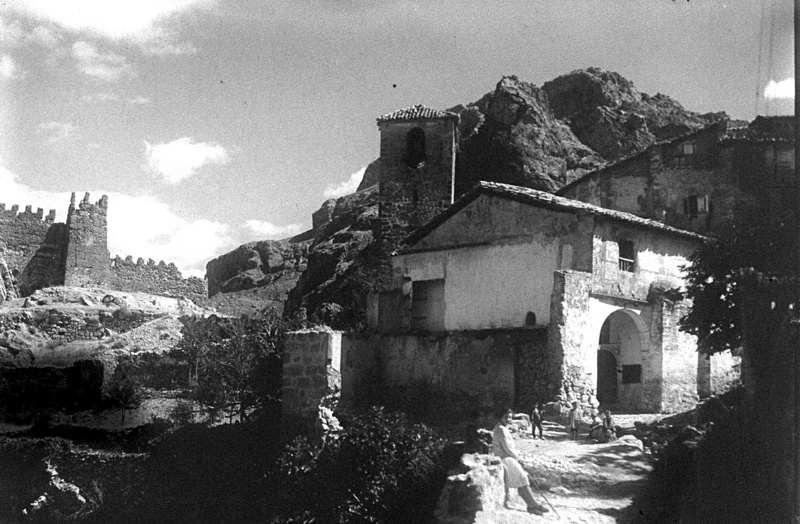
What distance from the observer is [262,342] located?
27.9 m

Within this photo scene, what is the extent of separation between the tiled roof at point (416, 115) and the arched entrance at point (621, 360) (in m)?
18.7

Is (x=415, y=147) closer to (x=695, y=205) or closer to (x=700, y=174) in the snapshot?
(x=700, y=174)

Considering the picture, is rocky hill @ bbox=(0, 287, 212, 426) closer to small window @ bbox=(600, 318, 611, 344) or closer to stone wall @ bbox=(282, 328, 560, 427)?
stone wall @ bbox=(282, 328, 560, 427)

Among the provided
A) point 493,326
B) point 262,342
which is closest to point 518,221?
point 493,326

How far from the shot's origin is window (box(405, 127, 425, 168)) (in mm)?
42812

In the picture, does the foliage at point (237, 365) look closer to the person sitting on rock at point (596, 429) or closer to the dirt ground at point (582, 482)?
the person sitting on rock at point (596, 429)

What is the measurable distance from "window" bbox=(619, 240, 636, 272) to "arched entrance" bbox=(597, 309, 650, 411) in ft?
4.51

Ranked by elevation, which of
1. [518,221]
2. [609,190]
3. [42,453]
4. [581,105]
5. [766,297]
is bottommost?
[42,453]

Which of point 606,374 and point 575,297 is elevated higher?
point 575,297

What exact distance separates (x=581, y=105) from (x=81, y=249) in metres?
30.9

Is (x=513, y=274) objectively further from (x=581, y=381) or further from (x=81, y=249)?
(x=81, y=249)

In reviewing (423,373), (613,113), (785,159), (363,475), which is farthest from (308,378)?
(613,113)

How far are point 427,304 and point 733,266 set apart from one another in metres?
10.6

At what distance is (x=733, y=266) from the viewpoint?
20.2 meters
